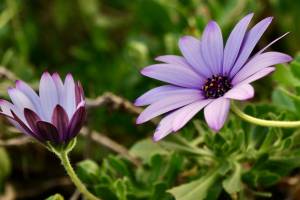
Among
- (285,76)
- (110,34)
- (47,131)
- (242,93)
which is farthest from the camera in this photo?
(110,34)

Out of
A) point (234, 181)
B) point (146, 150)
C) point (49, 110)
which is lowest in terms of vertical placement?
point (234, 181)

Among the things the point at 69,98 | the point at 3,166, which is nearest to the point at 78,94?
the point at 69,98

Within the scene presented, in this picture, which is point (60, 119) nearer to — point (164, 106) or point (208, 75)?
point (164, 106)

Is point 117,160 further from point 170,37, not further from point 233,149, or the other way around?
point 170,37

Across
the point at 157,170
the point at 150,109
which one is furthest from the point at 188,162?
the point at 150,109

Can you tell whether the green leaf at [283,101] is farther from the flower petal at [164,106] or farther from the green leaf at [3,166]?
the green leaf at [3,166]

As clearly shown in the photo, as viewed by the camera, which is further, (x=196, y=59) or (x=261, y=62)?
(x=196, y=59)

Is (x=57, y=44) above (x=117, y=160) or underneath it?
above
